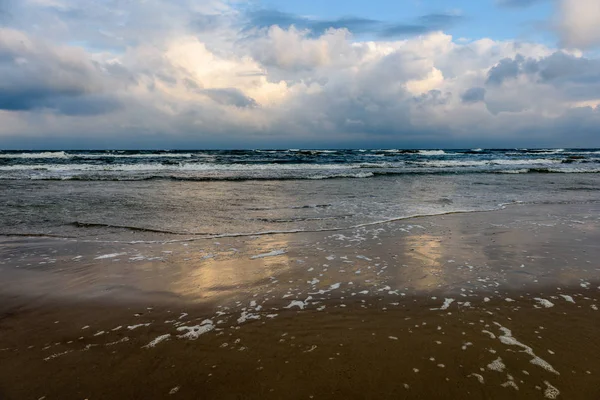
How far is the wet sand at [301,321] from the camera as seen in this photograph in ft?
8.50

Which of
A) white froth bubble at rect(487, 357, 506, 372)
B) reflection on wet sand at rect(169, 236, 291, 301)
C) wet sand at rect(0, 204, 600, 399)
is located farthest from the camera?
reflection on wet sand at rect(169, 236, 291, 301)

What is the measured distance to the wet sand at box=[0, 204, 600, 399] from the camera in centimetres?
259

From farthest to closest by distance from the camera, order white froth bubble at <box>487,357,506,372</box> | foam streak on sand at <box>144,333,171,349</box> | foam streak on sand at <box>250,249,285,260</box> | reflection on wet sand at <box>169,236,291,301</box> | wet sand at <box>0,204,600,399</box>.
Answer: foam streak on sand at <box>250,249,285,260</box>, reflection on wet sand at <box>169,236,291,301</box>, foam streak on sand at <box>144,333,171,349</box>, white froth bubble at <box>487,357,506,372</box>, wet sand at <box>0,204,600,399</box>

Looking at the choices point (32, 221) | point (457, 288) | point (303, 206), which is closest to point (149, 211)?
point (32, 221)

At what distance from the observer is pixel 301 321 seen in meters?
3.52

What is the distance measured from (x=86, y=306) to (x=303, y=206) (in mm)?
7548

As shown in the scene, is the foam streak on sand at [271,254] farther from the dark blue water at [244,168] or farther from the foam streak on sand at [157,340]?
the dark blue water at [244,168]

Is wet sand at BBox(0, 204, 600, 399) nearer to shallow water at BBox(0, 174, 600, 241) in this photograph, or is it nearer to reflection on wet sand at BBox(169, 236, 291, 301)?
reflection on wet sand at BBox(169, 236, 291, 301)

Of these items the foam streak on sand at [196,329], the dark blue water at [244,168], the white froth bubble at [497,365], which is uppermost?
the dark blue water at [244,168]

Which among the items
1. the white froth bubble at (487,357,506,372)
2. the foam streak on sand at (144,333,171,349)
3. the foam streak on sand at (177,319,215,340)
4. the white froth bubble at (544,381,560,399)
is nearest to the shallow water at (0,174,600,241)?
the foam streak on sand at (177,319,215,340)

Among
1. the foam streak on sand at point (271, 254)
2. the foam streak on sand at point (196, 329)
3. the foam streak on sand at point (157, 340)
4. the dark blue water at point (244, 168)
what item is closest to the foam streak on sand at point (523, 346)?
the foam streak on sand at point (196, 329)

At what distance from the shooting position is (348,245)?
254 inches

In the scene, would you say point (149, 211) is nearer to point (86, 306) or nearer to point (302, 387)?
point (86, 306)

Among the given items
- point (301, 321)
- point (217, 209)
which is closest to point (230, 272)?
point (301, 321)
